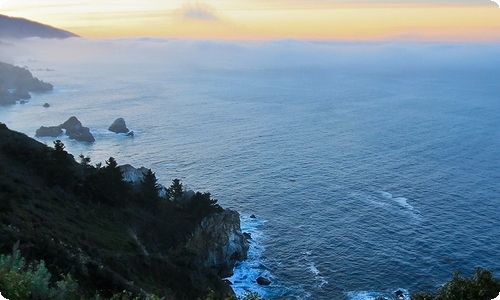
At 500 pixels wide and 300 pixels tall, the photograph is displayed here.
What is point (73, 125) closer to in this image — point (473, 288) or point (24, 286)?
point (473, 288)

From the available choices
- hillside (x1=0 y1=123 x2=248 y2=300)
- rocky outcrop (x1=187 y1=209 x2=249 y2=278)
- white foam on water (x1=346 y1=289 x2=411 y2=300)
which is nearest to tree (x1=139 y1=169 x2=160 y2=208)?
hillside (x1=0 y1=123 x2=248 y2=300)

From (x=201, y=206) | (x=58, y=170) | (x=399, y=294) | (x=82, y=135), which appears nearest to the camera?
(x=58, y=170)

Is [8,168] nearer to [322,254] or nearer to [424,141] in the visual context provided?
[322,254]

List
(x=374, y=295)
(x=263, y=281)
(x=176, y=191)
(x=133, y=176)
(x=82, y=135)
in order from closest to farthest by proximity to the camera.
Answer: (x=374, y=295) < (x=263, y=281) < (x=176, y=191) < (x=133, y=176) < (x=82, y=135)

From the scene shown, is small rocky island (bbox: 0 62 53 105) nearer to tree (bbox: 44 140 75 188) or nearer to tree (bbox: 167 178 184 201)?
tree (bbox: 167 178 184 201)

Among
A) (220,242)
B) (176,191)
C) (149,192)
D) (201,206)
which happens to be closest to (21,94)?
(176,191)

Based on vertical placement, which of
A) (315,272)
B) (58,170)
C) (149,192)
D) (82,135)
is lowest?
(315,272)
